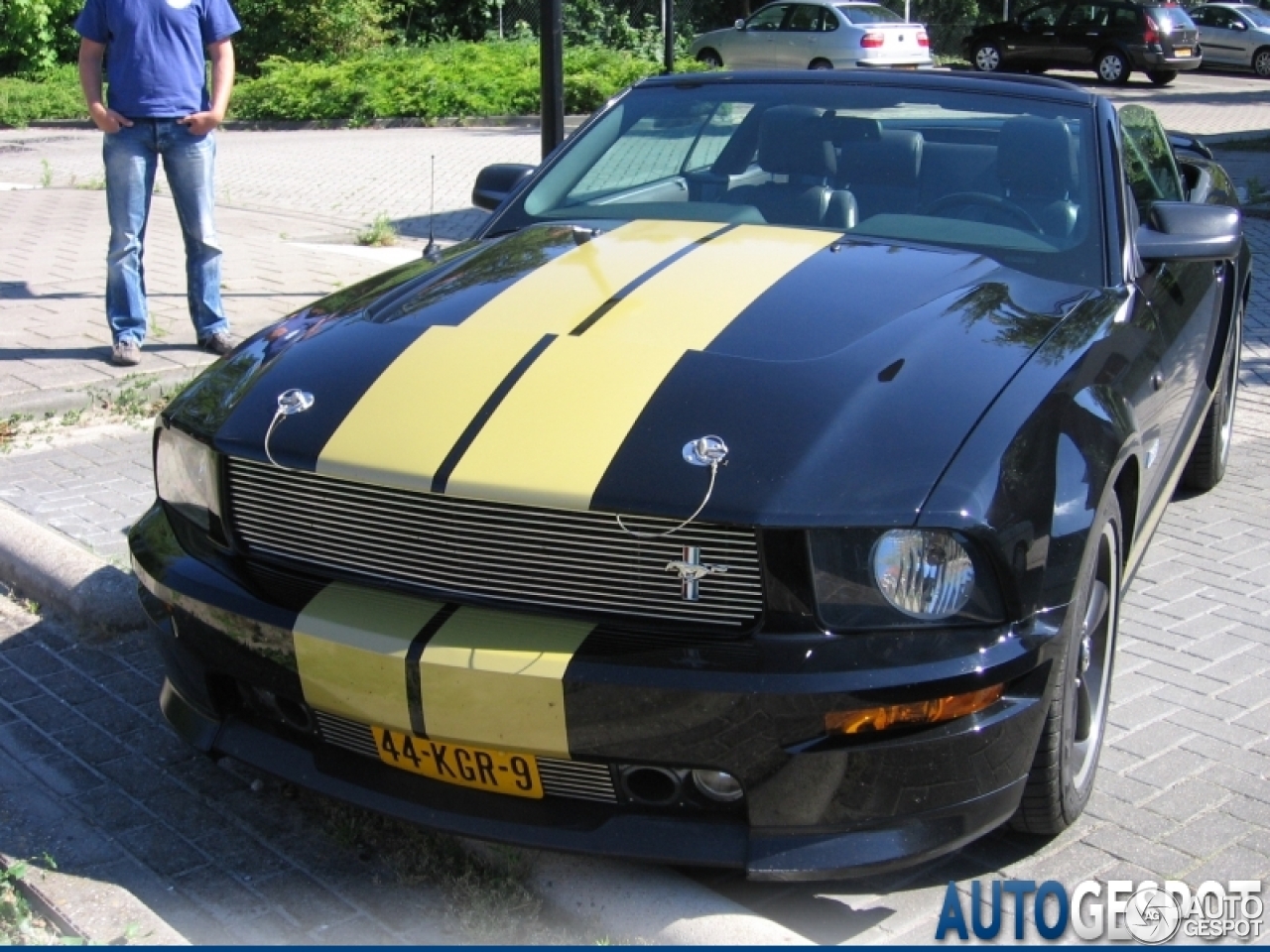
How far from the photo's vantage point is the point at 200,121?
21.8 ft

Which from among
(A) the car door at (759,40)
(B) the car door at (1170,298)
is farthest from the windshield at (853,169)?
(A) the car door at (759,40)

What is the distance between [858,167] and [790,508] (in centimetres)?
189

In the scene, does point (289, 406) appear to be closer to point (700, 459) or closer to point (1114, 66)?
point (700, 459)

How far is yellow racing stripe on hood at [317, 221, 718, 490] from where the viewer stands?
2840mm

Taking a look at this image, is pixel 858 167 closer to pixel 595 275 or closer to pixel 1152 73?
pixel 595 275

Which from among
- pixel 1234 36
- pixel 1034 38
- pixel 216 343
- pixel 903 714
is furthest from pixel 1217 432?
pixel 1234 36

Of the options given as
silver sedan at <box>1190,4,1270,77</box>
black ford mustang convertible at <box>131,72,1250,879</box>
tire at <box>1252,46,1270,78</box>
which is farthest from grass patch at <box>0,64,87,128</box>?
tire at <box>1252,46,1270,78</box>

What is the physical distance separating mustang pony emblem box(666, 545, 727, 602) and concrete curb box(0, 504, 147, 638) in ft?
6.80

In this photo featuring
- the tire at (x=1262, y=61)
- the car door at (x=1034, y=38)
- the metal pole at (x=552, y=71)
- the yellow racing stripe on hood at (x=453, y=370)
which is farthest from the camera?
the tire at (x=1262, y=61)

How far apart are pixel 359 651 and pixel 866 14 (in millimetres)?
25033

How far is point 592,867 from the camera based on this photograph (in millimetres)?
2896

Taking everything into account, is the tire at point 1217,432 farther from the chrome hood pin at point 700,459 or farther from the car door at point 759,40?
Result: the car door at point 759,40

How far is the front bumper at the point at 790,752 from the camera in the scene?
257 cm

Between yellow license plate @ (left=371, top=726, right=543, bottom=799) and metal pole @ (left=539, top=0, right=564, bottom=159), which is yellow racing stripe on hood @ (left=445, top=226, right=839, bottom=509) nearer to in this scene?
yellow license plate @ (left=371, top=726, right=543, bottom=799)
